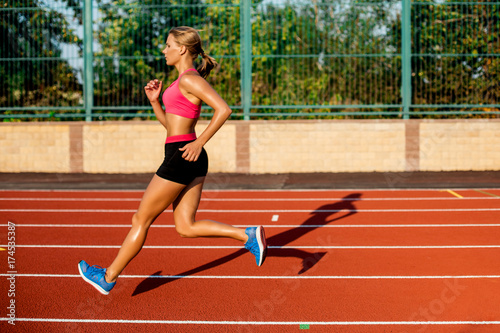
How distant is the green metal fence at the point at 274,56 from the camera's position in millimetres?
15070

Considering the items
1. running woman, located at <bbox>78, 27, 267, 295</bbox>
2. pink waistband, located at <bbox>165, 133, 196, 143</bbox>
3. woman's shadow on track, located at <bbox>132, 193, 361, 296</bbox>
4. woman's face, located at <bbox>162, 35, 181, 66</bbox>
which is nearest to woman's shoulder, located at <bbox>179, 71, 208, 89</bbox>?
running woman, located at <bbox>78, 27, 267, 295</bbox>

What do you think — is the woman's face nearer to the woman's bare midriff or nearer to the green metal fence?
the woman's bare midriff

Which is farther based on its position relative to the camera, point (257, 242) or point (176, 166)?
point (257, 242)

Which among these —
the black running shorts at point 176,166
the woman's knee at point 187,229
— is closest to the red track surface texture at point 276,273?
the woman's knee at point 187,229

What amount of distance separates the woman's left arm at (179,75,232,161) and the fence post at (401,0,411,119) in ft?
37.7

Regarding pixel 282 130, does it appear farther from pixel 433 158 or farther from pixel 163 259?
pixel 163 259

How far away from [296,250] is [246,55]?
9.17 m

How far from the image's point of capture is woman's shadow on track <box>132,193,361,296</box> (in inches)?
223

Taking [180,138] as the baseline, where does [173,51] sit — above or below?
above

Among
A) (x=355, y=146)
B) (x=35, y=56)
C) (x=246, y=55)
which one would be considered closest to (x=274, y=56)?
(x=246, y=55)

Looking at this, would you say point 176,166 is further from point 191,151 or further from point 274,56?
point 274,56

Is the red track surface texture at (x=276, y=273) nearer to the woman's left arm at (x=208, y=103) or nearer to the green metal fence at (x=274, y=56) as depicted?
the woman's left arm at (x=208, y=103)

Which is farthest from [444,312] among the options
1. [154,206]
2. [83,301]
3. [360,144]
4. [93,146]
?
[93,146]

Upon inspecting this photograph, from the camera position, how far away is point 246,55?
607 inches
